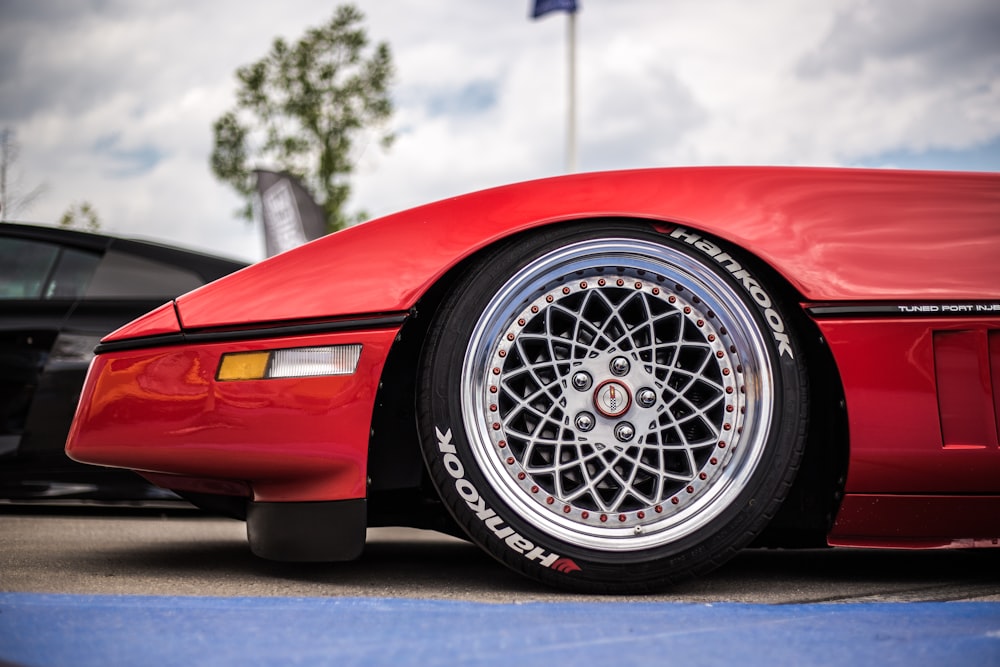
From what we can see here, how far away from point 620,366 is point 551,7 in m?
10.8

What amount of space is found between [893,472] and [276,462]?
1267 mm

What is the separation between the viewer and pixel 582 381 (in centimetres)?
174

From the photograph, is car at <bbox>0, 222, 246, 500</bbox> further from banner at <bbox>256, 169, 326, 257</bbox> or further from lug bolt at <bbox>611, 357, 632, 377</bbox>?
banner at <bbox>256, 169, 326, 257</bbox>

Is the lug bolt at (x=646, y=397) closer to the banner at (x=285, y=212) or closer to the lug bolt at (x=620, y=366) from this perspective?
the lug bolt at (x=620, y=366)

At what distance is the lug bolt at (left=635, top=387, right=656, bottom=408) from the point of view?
174 centimetres

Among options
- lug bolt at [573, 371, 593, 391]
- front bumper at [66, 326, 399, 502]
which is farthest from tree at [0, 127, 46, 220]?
lug bolt at [573, 371, 593, 391]

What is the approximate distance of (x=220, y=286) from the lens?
1.85 metres

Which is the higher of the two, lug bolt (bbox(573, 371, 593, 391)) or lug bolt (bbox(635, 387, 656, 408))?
lug bolt (bbox(573, 371, 593, 391))

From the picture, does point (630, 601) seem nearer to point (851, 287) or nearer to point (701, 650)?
point (701, 650)

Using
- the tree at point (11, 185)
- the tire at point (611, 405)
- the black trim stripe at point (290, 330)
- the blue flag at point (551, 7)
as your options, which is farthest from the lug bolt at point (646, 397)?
the blue flag at point (551, 7)

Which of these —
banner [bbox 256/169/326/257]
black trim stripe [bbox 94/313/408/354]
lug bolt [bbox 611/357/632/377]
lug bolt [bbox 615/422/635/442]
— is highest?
banner [bbox 256/169/326/257]

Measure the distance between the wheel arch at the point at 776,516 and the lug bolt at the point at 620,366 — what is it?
11.6 inches

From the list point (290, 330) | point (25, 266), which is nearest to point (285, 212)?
point (25, 266)

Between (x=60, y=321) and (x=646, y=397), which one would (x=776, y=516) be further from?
(x=60, y=321)
